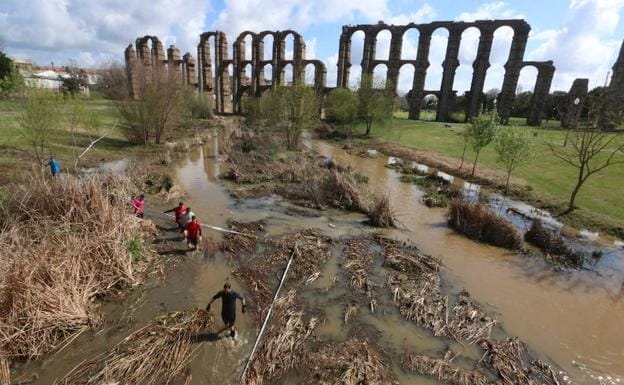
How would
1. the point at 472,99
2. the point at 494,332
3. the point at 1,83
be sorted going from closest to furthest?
1. the point at 494,332
2. the point at 1,83
3. the point at 472,99

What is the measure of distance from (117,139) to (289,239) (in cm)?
2382

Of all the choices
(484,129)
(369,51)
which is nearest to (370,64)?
(369,51)

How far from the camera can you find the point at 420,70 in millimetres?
49719

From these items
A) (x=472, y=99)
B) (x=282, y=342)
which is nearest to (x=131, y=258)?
(x=282, y=342)

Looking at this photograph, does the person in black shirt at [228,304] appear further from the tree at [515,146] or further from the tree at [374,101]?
the tree at [374,101]

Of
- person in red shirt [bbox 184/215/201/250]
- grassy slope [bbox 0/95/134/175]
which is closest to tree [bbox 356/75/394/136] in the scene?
grassy slope [bbox 0/95/134/175]

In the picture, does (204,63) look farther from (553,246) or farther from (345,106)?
(553,246)

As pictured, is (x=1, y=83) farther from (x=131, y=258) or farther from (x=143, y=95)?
(x=131, y=258)

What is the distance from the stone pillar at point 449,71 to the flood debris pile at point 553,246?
1602 inches

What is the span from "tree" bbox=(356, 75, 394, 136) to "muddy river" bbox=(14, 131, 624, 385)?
2742cm

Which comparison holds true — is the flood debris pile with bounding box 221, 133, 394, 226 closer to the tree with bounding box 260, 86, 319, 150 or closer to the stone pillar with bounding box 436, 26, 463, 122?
the tree with bounding box 260, 86, 319, 150

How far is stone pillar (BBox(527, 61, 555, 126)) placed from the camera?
44375 millimetres

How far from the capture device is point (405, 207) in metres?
16.2

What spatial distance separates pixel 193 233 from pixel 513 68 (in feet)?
168
